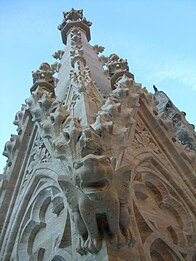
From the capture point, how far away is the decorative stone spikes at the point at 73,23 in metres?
12.0

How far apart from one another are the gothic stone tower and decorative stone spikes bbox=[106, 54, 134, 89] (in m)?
0.04

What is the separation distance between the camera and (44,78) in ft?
24.1

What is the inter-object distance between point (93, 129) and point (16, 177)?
8.43 ft

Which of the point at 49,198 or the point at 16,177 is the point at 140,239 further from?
the point at 16,177

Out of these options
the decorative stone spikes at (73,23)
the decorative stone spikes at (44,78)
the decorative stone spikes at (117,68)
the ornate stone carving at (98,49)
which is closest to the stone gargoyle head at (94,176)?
the decorative stone spikes at (44,78)

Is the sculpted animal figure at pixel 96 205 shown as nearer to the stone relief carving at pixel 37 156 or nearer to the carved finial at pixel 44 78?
the stone relief carving at pixel 37 156

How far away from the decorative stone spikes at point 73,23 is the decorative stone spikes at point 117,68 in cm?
402

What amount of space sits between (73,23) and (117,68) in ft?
15.9

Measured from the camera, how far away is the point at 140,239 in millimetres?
3697

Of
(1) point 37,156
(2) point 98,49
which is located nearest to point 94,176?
(1) point 37,156

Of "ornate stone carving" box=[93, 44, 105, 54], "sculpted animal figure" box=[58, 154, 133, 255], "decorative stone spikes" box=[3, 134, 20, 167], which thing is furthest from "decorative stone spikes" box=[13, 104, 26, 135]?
"ornate stone carving" box=[93, 44, 105, 54]

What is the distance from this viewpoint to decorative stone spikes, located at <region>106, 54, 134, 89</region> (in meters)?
7.51

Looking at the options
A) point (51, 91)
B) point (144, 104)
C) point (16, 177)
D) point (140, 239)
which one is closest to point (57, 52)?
point (51, 91)

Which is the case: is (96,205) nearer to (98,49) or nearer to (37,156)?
(37,156)
